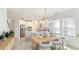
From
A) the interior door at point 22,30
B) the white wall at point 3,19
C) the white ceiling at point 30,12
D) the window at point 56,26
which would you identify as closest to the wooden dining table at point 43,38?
the window at point 56,26

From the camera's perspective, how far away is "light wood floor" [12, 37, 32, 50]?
2.44m

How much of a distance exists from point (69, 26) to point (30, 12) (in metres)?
0.80

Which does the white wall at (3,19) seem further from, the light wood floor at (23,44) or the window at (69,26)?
the window at (69,26)

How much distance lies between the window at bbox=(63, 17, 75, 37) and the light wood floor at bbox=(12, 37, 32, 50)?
74 cm

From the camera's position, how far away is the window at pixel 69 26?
241 centimetres

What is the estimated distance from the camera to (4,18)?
7.95 ft

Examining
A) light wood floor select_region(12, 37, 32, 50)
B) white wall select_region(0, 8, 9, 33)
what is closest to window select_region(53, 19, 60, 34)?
light wood floor select_region(12, 37, 32, 50)

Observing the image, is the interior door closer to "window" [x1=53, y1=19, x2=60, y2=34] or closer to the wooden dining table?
the wooden dining table

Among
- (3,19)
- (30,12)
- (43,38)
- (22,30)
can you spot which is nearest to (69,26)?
(43,38)
